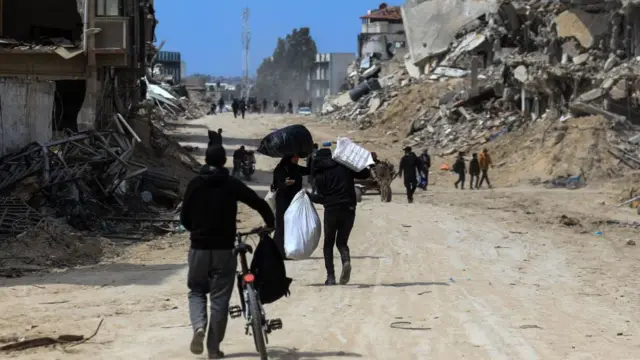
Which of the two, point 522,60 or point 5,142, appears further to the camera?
point 522,60

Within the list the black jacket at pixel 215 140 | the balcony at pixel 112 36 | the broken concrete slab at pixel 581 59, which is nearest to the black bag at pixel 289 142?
the black jacket at pixel 215 140

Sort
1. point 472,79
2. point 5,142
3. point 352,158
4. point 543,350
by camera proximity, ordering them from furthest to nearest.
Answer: point 472,79 < point 5,142 < point 352,158 < point 543,350

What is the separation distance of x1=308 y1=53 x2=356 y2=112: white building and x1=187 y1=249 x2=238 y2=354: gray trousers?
10487cm

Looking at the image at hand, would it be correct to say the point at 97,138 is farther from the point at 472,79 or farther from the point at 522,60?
the point at 472,79

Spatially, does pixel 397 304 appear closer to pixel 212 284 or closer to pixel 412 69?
pixel 212 284

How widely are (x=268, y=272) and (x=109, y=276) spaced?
19.8ft

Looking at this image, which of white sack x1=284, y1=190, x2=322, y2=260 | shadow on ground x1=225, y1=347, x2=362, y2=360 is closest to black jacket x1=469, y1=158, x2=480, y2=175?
white sack x1=284, y1=190, x2=322, y2=260

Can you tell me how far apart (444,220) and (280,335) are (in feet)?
41.4

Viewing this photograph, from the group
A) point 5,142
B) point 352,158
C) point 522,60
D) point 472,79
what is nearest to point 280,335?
point 352,158

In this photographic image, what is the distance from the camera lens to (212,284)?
23.8ft

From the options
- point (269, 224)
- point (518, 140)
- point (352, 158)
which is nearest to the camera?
point (269, 224)

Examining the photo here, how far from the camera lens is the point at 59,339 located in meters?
8.26

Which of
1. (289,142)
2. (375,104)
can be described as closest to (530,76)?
(375,104)

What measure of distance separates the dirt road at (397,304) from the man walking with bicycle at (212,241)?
1.57 feet
